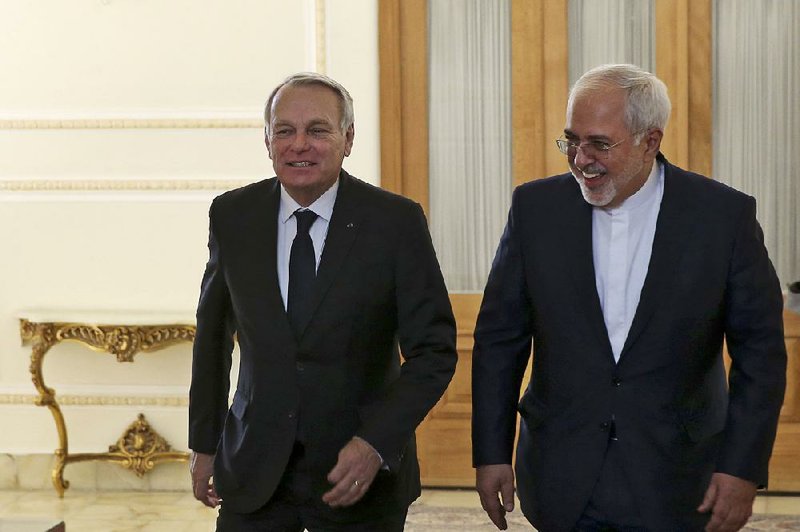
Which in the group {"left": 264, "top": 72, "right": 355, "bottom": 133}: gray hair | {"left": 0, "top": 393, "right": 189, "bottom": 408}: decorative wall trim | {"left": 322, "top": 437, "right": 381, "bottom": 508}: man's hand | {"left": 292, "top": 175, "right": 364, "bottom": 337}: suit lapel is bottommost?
{"left": 0, "top": 393, "right": 189, "bottom": 408}: decorative wall trim

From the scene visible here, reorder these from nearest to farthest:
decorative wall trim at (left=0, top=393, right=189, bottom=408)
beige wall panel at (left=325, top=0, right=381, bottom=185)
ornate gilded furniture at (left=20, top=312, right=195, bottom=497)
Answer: ornate gilded furniture at (left=20, top=312, right=195, bottom=497) < beige wall panel at (left=325, top=0, right=381, bottom=185) < decorative wall trim at (left=0, top=393, right=189, bottom=408)

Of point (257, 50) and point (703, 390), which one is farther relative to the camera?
point (257, 50)

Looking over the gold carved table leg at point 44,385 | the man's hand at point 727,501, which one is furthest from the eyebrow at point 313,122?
the gold carved table leg at point 44,385

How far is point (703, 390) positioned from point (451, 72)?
3624mm

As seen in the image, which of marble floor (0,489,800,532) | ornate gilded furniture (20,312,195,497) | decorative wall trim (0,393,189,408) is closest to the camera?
marble floor (0,489,800,532)

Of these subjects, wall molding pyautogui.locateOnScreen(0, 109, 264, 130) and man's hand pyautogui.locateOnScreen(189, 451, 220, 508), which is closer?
man's hand pyautogui.locateOnScreen(189, 451, 220, 508)

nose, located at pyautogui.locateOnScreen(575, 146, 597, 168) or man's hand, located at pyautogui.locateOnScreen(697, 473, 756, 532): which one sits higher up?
nose, located at pyautogui.locateOnScreen(575, 146, 597, 168)

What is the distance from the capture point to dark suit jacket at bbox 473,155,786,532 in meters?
2.51

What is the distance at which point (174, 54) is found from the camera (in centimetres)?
588

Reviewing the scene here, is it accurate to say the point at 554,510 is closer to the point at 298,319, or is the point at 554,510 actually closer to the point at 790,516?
the point at 298,319

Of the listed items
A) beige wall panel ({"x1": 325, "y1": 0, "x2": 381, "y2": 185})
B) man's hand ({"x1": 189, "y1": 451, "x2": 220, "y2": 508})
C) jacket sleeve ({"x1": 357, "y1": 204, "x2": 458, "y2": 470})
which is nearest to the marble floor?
beige wall panel ({"x1": 325, "y1": 0, "x2": 381, "y2": 185})

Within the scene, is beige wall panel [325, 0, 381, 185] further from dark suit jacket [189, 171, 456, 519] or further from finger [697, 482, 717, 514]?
finger [697, 482, 717, 514]

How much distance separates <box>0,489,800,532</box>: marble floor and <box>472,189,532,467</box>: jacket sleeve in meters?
2.91

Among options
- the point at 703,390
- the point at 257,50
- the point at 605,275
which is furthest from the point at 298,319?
the point at 257,50
